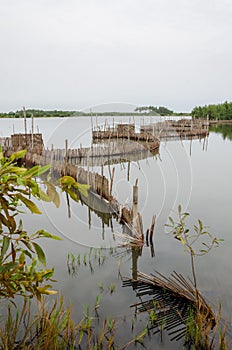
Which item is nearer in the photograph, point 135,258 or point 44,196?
point 44,196

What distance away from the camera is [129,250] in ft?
10.4

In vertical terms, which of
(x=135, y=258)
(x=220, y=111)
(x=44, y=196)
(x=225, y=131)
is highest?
(x=220, y=111)

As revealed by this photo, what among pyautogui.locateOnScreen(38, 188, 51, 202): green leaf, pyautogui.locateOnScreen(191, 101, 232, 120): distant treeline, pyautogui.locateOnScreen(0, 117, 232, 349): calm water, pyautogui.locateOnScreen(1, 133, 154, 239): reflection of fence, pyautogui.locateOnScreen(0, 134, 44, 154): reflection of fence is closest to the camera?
pyautogui.locateOnScreen(38, 188, 51, 202): green leaf

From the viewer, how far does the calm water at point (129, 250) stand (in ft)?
7.89

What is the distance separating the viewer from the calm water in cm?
→ 241

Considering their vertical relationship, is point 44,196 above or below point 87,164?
above

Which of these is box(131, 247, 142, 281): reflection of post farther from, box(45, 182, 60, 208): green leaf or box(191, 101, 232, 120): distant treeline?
box(191, 101, 232, 120): distant treeline

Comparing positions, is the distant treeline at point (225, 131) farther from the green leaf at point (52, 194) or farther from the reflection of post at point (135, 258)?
the green leaf at point (52, 194)

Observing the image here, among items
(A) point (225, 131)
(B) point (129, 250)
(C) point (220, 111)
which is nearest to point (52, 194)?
(B) point (129, 250)

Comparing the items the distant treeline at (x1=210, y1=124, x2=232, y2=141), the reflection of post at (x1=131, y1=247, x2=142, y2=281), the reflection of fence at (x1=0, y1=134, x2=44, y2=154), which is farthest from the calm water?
the distant treeline at (x1=210, y1=124, x2=232, y2=141)

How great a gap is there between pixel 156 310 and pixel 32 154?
6.24 meters

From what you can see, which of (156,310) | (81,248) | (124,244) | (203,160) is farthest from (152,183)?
(203,160)

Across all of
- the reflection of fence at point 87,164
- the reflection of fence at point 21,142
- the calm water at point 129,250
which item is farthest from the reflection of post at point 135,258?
the reflection of fence at point 21,142

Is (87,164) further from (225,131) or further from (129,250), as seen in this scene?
(225,131)
